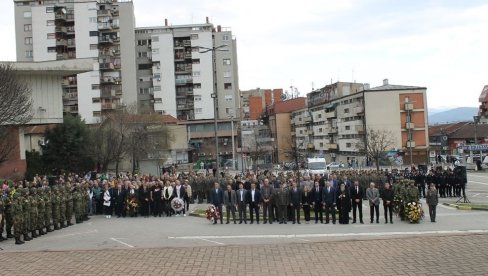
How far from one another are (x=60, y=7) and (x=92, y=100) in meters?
14.5

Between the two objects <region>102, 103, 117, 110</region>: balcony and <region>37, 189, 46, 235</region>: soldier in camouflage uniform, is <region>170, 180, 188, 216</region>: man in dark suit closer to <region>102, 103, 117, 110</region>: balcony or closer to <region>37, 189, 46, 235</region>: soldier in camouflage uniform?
<region>37, 189, 46, 235</region>: soldier in camouflage uniform

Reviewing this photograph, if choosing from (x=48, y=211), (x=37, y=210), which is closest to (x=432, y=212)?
(x=48, y=211)

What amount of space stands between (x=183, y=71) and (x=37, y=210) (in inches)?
2872

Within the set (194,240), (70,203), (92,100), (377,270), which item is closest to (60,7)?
(92,100)

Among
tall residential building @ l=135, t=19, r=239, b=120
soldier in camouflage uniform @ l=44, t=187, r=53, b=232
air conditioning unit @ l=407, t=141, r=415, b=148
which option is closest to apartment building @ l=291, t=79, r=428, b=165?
air conditioning unit @ l=407, t=141, r=415, b=148

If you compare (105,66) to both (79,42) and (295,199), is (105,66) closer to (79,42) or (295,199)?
(79,42)

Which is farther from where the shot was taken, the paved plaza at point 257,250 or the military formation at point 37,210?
Answer: the military formation at point 37,210

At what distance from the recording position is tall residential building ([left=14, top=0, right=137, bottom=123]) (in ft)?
262

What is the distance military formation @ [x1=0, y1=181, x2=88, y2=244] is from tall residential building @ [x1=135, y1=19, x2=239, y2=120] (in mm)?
68047

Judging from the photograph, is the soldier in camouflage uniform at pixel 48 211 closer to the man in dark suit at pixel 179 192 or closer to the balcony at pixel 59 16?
the man in dark suit at pixel 179 192

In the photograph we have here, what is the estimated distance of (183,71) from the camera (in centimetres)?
8938

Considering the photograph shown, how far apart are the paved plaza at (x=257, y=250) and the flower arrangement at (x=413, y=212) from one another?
16.2 inches

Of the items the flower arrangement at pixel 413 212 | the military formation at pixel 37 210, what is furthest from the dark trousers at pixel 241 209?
the military formation at pixel 37 210

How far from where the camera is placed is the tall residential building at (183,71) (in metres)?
88.5
